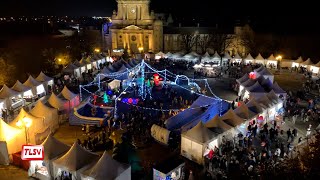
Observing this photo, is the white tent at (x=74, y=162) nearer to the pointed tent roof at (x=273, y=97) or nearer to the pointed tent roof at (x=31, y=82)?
the pointed tent roof at (x=273, y=97)

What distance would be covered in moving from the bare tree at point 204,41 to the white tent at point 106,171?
160ft

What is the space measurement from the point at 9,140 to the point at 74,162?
15.5 ft

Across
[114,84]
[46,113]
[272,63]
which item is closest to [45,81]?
[114,84]

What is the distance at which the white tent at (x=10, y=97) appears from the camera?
74.5 ft

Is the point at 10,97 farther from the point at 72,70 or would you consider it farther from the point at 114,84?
the point at 72,70

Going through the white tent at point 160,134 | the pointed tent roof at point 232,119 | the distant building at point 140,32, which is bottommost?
the white tent at point 160,134

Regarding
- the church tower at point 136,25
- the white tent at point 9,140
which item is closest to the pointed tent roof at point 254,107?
the white tent at point 9,140

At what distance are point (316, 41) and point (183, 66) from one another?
30.8 meters

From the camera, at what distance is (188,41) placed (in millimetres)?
59000

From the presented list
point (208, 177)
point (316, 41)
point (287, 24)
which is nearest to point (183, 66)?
point (208, 177)

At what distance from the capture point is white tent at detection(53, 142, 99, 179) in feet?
42.8

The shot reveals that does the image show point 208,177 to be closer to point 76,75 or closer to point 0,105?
point 0,105

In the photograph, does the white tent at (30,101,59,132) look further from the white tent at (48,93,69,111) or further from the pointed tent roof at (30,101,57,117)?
the white tent at (48,93,69,111)

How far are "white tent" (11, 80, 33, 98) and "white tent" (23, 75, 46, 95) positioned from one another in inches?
22.6
